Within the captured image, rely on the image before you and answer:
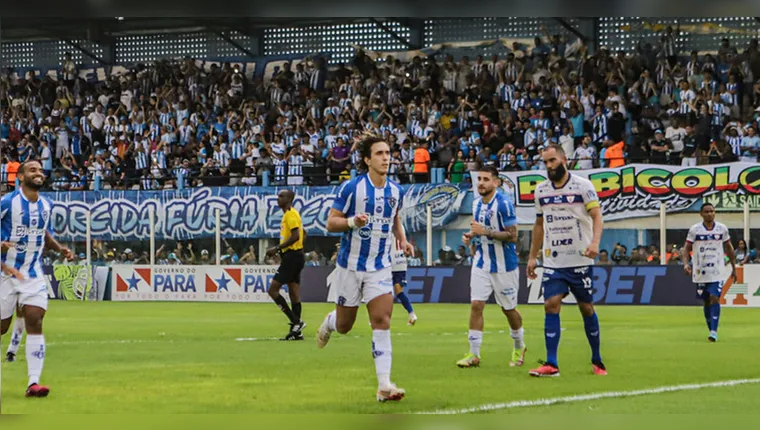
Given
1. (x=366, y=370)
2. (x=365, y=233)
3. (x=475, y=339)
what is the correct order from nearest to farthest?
(x=365, y=233), (x=366, y=370), (x=475, y=339)

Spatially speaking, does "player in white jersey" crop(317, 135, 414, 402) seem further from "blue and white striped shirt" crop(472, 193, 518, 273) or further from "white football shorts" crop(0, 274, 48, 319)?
"blue and white striped shirt" crop(472, 193, 518, 273)

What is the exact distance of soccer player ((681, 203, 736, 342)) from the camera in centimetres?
1666

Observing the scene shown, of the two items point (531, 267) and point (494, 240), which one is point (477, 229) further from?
point (531, 267)

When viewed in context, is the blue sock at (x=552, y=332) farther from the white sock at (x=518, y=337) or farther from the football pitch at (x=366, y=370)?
the white sock at (x=518, y=337)

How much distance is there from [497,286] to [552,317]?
1.43 meters

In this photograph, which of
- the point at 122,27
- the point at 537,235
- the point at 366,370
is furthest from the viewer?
the point at 122,27

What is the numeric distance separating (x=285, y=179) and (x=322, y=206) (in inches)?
88.0

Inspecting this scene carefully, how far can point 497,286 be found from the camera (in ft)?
42.3

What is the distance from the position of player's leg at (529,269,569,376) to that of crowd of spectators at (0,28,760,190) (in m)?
15.2

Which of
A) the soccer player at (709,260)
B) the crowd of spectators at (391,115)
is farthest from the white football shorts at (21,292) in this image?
the crowd of spectators at (391,115)

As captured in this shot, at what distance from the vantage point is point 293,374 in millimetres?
12125

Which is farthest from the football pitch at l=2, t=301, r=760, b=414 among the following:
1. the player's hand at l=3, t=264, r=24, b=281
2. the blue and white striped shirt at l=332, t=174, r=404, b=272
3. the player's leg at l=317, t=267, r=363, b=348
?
the blue and white striped shirt at l=332, t=174, r=404, b=272

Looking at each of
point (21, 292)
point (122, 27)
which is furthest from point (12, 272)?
point (122, 27)

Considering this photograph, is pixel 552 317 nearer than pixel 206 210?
Yes
